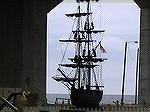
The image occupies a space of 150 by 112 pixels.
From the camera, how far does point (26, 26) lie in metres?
49.3

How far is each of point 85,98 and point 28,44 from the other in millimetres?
11431

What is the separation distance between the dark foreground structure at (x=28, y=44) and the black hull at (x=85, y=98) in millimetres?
5299

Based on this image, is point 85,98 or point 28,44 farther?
point 28,44

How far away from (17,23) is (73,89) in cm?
976

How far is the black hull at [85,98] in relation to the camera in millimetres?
39094

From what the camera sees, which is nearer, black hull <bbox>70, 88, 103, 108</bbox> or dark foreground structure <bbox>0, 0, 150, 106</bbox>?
black hull <bbox>70, 88, 103, 108</bbox>

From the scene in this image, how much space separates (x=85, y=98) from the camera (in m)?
39.5

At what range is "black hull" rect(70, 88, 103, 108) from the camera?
39094 millimetres

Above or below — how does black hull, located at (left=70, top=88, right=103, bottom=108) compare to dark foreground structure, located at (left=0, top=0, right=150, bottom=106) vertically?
below

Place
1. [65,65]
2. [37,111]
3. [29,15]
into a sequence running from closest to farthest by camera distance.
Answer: [37,111], [29,15], [65,65]

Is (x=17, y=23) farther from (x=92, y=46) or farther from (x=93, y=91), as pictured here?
(x=93, y=91)

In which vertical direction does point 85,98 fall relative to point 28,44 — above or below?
below

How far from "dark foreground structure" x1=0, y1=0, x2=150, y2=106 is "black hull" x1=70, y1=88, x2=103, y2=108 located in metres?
5.30

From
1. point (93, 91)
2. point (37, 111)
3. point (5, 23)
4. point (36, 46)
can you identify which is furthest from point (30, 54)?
point (37, 111)
